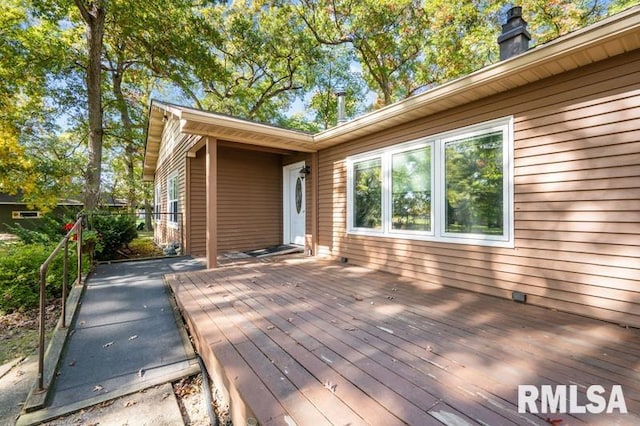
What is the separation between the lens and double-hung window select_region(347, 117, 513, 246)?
3346 millimetres

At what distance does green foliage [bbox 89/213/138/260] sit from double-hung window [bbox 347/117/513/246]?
5.70m

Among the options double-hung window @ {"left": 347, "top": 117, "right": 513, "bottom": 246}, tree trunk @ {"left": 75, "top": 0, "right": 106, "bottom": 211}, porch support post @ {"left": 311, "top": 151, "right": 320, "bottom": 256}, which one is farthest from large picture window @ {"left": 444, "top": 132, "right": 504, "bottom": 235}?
tree trunk @ {"left": 75, "top": 0, "right": 106, "bottom": 211}

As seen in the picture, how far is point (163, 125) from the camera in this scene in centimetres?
861

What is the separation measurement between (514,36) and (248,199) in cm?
581

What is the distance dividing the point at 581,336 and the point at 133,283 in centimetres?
559

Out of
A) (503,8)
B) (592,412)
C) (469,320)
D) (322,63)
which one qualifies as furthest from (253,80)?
(592,412)

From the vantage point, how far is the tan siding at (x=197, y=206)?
645cm

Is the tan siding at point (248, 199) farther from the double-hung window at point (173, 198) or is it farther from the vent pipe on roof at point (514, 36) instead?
the vent pipe on roof at point (514, 36)

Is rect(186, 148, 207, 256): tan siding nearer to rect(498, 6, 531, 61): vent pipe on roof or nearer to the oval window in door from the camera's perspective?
the oval window in door

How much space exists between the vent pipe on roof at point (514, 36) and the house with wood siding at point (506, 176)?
1.4 inches

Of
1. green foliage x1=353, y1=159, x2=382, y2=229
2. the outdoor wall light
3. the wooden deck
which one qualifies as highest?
the outdoor wall light

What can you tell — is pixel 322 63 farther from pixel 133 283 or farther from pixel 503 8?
pixel 133 283

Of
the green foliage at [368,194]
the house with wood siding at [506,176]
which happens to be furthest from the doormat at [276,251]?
the green foliage at [368,194]

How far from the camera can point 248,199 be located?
275 inches
